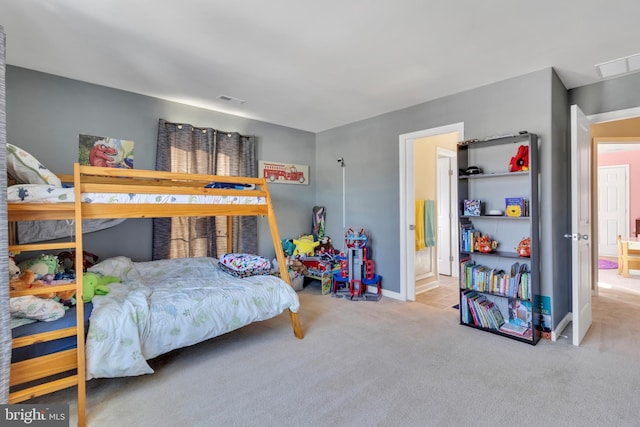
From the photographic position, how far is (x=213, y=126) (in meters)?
3.96

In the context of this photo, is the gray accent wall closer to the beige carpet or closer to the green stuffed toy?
the beige carpet

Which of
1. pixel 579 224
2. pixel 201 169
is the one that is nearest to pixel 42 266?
pixel 201 169

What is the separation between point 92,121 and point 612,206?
9.49 meters

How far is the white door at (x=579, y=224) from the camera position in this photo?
2.55 metres

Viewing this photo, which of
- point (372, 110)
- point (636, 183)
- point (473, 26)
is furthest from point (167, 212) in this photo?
point (636, 183)

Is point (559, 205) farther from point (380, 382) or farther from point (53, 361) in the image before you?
point (53, 361)

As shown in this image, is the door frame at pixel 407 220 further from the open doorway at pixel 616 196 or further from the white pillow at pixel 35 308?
the open doorway at pixel 616 196

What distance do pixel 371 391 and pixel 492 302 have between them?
1.81 m

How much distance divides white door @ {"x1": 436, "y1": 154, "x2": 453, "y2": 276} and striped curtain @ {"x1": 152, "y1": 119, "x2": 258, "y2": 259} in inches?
120

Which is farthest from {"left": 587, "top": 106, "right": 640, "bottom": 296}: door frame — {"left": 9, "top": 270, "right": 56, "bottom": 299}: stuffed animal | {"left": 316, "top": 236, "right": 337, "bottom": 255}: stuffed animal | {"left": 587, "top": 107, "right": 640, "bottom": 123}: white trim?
{"left": 9, "top": 270, "right": 56, "bottom": 299}: stuffed animal

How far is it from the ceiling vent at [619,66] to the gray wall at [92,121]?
149 inches

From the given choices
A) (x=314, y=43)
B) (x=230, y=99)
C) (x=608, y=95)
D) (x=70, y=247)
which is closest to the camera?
(x=70, y=247)

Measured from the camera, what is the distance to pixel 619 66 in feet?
8.75

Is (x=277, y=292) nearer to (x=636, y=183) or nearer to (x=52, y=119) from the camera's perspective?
(x=52, y=119)
